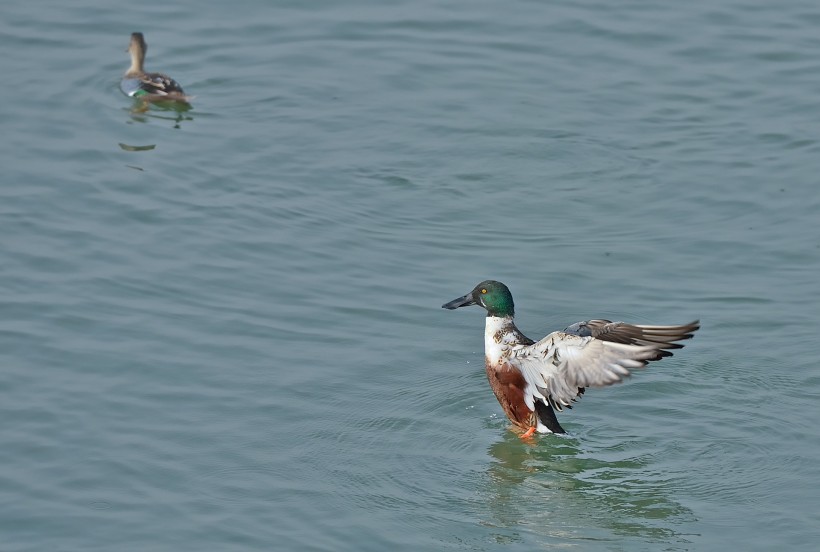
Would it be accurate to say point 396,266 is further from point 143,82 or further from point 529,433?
point 143,82

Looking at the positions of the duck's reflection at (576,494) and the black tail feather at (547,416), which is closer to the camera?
the duck's reflection at (576,494)

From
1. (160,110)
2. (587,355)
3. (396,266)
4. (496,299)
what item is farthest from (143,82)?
(587,355)

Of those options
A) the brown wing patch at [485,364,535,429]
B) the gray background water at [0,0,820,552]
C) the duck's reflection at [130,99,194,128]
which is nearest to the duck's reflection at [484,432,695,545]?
the gray background water at [0,0,820,552]

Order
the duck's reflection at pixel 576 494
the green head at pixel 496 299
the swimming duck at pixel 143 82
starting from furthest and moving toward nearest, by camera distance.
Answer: the swimming duck at pixel 143 82, the green head at pixel 496 299, the duck's reflection at pixel 576 494

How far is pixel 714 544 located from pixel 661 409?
1.98 metres

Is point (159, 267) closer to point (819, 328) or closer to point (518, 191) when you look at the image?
point (518, 191)

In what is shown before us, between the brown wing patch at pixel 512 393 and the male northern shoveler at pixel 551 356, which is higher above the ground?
the male northern shoveler at pixel 551 356

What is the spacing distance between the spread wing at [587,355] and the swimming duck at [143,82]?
22.5ft

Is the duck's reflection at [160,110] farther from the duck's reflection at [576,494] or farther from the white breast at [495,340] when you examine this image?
the duck's reflection at [576,494]

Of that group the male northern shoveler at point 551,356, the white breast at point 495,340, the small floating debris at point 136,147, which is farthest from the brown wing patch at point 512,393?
the small floating debris at point 136,147

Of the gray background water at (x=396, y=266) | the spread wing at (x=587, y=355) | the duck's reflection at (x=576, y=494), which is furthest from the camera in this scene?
the spread wing at (x=587, y=355)

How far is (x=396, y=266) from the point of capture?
12969 mm

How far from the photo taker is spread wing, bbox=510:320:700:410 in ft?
31.5

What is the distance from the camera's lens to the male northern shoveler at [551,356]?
966 cm
